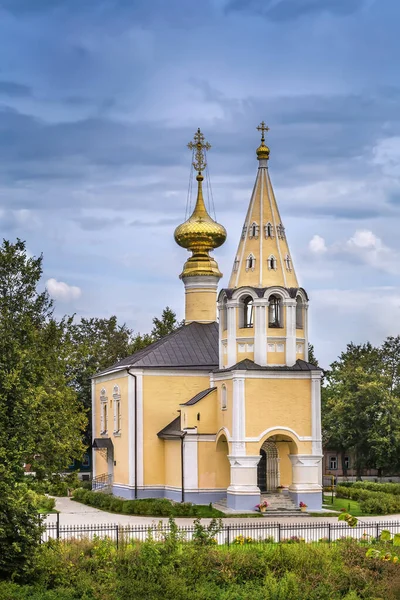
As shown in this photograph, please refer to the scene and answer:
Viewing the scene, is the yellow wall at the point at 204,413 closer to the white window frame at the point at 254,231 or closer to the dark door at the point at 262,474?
the dark door at the point at 262,474

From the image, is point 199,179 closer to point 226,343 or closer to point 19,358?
point 226,343

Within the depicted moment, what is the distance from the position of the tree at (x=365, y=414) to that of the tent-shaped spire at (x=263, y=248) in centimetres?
1342

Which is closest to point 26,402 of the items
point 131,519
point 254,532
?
point 254,532

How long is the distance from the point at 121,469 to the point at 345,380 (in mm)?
15157

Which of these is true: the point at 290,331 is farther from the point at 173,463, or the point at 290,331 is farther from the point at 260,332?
the point at 173,463

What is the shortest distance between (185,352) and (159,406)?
238 cm

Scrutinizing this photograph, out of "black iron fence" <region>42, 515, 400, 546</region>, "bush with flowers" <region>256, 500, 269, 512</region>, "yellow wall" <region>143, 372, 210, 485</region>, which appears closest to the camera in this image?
"black iron fence" <region>42, 515, 400, 546</region>

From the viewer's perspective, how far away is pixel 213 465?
32.9 m

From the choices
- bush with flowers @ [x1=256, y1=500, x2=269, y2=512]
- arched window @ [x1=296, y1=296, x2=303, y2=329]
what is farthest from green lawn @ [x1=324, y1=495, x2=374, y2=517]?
arched window @ [x1=296, y1=296, x2=303, y2=329]

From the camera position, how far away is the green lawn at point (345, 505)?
3181cm

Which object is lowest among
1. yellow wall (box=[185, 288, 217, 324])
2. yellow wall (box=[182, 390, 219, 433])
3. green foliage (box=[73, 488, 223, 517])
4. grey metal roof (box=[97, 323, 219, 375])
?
green foliage (box=[73, 488, 223, 517])

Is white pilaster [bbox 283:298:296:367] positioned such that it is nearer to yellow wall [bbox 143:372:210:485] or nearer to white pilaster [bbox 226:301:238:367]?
white pilaster [bbox 226:301:238:367]

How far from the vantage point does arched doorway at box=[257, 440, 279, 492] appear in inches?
1287

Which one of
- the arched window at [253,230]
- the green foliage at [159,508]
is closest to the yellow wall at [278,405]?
the green foliage at [159,508]
